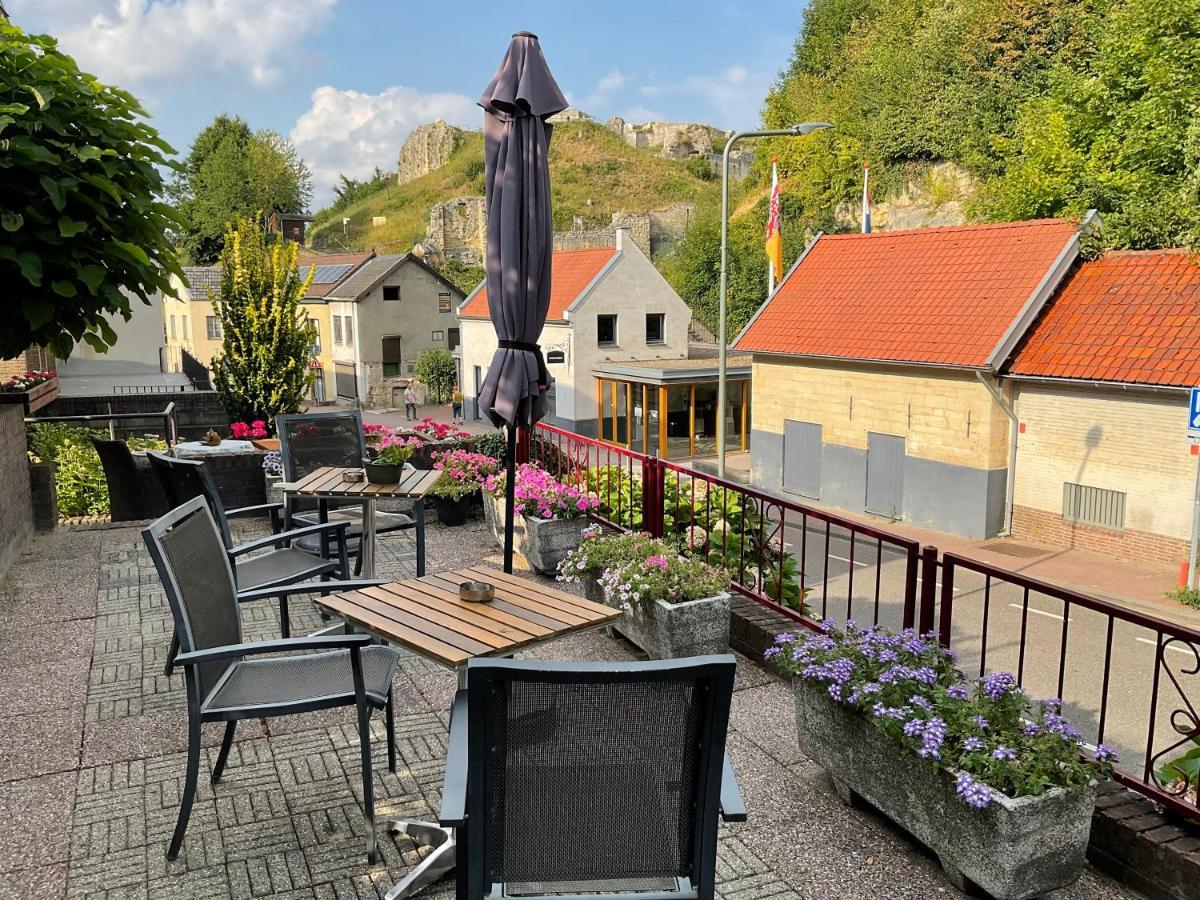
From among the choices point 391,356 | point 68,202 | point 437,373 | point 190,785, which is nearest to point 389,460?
point 68,202

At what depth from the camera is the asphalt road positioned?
27.6ft

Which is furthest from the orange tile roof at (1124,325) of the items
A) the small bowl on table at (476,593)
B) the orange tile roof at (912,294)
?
the small bowl on table at (476,593)

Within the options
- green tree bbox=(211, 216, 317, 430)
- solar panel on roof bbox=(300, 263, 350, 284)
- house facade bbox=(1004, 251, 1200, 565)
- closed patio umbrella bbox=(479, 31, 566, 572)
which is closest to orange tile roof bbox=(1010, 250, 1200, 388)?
house facade bbox=(1004, 251, 1200, 565)

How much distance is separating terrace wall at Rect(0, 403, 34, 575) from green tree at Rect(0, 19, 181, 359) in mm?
2112

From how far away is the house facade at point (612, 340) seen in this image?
32.0 meters

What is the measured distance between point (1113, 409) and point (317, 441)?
14.9 meters

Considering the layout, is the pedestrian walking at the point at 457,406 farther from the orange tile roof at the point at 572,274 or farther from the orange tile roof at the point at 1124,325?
the orange tile roof at the point at 1124,325

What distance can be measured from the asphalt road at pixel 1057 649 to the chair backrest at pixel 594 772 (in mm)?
4344

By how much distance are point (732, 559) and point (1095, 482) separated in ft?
43.4

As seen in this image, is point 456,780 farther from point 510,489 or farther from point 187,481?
point 187,481

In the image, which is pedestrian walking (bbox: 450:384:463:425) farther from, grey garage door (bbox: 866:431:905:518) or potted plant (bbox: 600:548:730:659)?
potted plant (bbox: 600:548:730:659)

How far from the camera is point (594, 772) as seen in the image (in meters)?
2.16

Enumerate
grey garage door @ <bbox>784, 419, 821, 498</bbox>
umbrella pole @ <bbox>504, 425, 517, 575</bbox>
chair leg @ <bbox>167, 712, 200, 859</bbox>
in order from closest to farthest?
chair leg @ <bbox>167, 712, 200, 859</bbox>
umbrella pole @ <bbox>504, 425, 517, 575</bbox>
grey garage door @ <bbox>784, 419, 821, 498</bbox>

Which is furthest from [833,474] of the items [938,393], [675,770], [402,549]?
[675,770]
